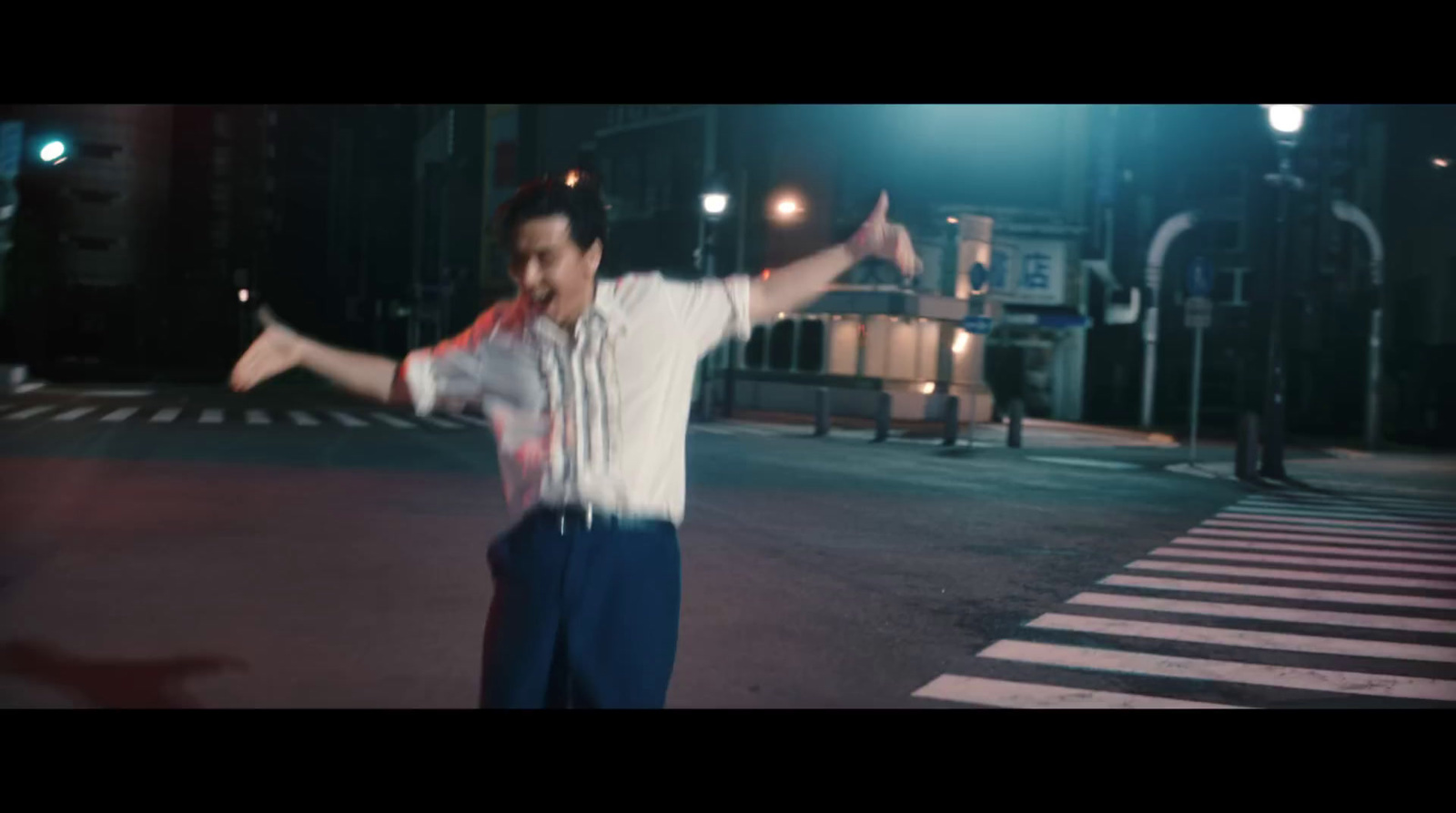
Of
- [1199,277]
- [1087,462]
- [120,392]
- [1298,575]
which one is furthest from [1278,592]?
[120,392]

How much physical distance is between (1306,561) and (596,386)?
9.79 m

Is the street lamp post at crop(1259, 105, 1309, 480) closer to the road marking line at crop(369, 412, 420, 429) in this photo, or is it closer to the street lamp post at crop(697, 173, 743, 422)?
the street lamp post at crop(697, 173, 743, 422)

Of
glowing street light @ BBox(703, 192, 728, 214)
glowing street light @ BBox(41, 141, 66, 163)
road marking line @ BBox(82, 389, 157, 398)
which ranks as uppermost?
glowing street light @ BBox(703, 192, 728, 214)

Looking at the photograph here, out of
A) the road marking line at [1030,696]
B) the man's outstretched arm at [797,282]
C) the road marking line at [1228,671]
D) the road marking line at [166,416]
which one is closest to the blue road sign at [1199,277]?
the road marking line at [1228,671]

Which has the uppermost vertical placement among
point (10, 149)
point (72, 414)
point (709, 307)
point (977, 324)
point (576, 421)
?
point (10, 149)

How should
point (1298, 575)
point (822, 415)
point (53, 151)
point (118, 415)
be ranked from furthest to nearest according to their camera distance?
point (822, 415) < point (118, 415) < point (53, 151) < point (1298, 575)

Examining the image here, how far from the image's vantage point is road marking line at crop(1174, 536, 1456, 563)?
472 inches

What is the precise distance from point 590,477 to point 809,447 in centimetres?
2033

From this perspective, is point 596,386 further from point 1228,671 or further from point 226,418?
point 226,418

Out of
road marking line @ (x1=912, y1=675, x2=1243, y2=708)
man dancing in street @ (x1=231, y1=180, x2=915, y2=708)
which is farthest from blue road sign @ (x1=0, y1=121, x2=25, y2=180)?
man dancing in street @ (x1=231, y1=180, x2=915, y2=708)

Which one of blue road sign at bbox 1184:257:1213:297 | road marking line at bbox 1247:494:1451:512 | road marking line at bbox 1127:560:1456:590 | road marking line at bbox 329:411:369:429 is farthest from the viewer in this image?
road marking line at bbox 329:411:369:429

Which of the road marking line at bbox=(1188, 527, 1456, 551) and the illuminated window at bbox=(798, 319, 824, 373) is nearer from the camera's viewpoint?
the road marking line at bbox=(1188, 527, 1456, 551)

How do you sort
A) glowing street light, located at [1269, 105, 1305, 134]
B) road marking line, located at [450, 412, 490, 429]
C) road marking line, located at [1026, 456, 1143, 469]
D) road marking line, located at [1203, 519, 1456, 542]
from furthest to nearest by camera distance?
1. road marking line, located at [450, 412, 490, 429]
2. road marking line, located at [1026, 456, 1143, 469]
3. glowing street light, located at [1269, 105, 1305, 134]
4. road marking line, located at [1203, 519, 1456, 542]

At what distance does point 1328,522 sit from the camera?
14469 mm
